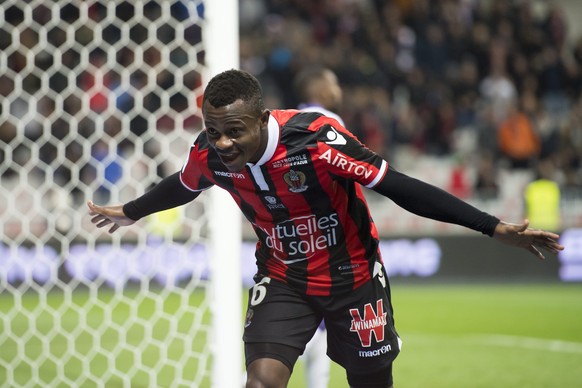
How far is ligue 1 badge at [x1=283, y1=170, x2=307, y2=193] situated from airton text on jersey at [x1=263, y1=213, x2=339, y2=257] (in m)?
0.13

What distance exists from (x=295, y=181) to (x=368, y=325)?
0.68m

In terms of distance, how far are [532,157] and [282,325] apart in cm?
1148

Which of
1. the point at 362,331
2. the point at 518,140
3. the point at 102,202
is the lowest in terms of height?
the point at 362,331

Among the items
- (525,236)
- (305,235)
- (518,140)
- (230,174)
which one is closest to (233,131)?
(230,174)

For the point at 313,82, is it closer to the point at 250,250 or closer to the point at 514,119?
the point at 250,250

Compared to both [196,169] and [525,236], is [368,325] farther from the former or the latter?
[196,169]

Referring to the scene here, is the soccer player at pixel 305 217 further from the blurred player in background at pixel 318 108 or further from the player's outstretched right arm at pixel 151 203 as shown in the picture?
the blurred player in background at pixel 318 108

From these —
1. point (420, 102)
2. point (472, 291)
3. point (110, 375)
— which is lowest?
point (110, 375)

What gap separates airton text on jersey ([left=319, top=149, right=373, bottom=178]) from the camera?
3.67 meters

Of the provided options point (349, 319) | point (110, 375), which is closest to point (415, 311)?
point (110, 375)

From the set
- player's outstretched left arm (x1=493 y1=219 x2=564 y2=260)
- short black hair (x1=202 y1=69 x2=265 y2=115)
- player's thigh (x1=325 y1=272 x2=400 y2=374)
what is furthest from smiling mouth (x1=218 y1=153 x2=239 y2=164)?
player's outstretched left arm (x1=493 y1=219 x2=564 y2=260)

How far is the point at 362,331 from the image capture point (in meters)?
3.89

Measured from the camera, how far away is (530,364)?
23.4ft

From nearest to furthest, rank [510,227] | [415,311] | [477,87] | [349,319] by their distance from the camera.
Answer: [510,227]
[349,319]
[415,311]
[477,87]
